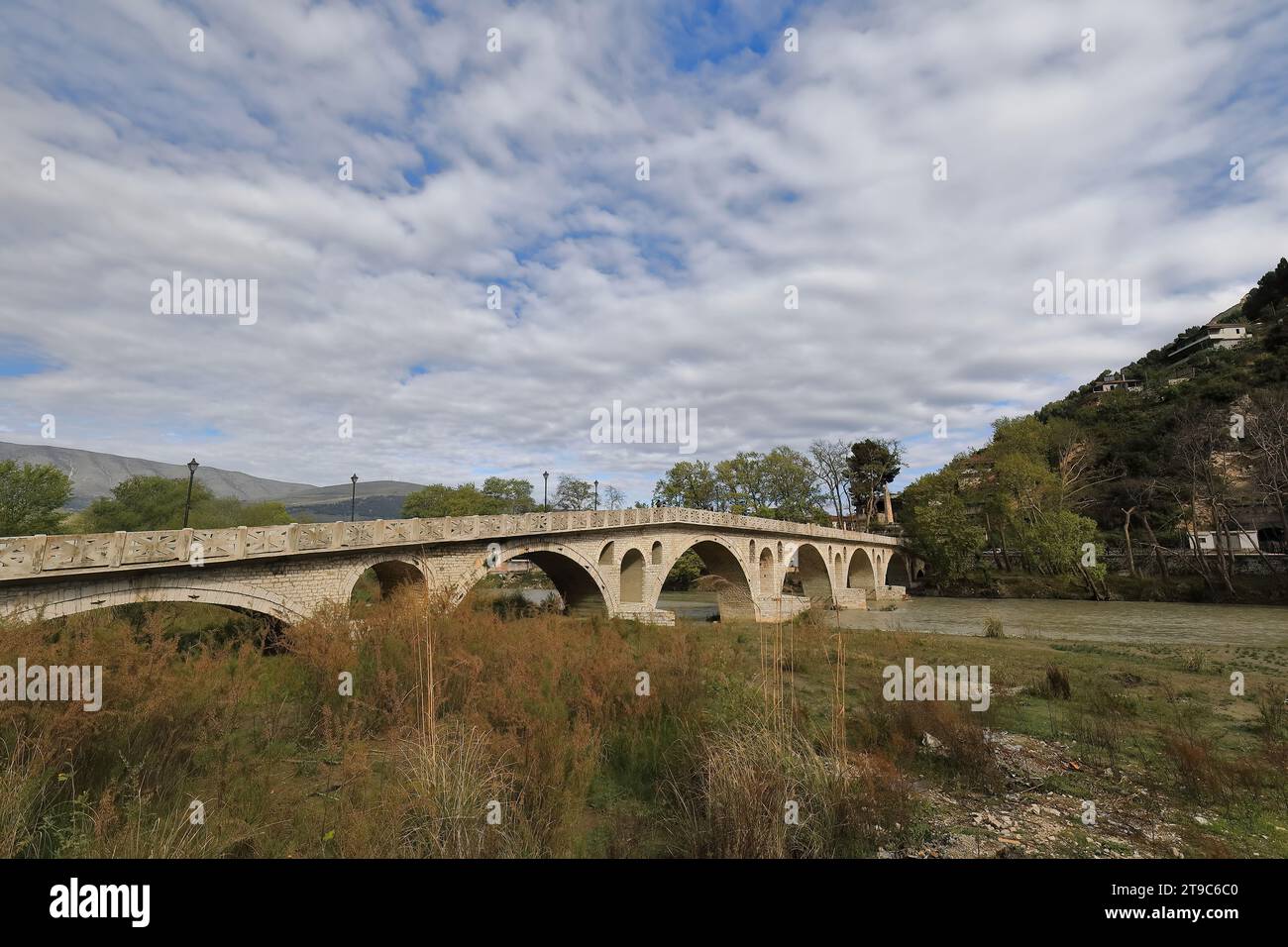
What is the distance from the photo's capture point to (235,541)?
1352cm

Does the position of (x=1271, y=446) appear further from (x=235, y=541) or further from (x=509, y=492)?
(x=509, y=492)

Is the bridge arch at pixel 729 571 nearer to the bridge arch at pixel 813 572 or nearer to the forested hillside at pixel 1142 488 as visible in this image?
the bridge arch at pixel 813 572

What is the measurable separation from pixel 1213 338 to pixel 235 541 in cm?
10785

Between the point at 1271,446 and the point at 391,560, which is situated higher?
the point at 1271,446

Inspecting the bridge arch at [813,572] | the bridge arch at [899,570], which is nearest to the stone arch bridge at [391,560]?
the bridge arch at [813,572]

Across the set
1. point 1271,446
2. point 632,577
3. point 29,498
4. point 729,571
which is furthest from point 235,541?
point 1271,446

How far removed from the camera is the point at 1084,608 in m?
37.8

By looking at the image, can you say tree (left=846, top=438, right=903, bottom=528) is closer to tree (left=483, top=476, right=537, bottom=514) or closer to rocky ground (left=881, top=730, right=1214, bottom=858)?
tree (left=483, top=476, right=537, bottom=514)

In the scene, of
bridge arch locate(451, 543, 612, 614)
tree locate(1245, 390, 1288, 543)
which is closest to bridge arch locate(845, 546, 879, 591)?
tree locate(1245, 390, 1288, 543)

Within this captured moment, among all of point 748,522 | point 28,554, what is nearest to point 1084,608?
point 748,522

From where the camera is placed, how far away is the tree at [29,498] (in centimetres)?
3526

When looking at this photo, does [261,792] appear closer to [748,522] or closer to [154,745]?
[154,745]

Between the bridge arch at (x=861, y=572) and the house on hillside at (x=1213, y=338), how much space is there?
53384 mm
